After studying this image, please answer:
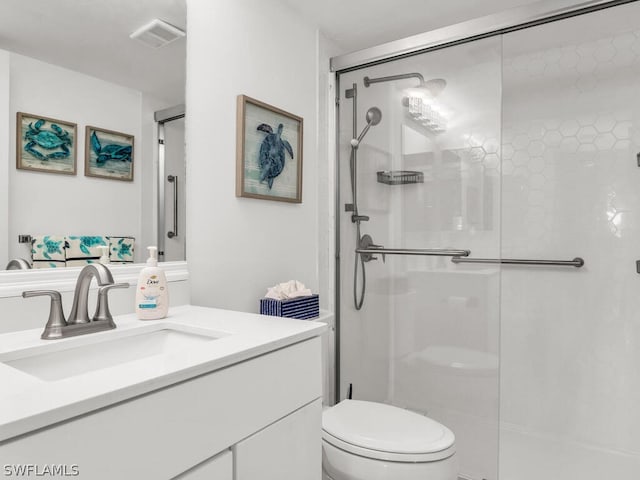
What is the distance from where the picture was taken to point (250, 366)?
2.89ft

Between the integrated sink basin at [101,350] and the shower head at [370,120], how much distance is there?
4.62ft

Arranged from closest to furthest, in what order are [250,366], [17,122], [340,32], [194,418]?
[194,418] < [250,366] < [17,122] < [340,32]

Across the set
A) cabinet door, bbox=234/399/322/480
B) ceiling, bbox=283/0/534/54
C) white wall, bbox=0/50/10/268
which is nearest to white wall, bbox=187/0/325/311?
ceiling, bbox=283/0/534/54

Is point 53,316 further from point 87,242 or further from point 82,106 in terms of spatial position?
point 82,106

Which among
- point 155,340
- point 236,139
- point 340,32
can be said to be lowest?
point 155,340

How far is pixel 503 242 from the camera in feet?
7.47

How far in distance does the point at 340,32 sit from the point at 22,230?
1.78 metres

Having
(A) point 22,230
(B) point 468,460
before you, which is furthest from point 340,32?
(B) point 468,460

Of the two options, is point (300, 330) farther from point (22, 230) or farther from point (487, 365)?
point (487, 365)

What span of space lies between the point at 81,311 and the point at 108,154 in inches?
19.1

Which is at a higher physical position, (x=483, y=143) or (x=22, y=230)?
(x=483, y=143)

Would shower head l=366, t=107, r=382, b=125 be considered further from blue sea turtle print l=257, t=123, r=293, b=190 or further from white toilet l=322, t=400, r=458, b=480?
white toilet l=322, t=400, r=458, b=480

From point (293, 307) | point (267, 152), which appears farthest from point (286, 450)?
point (267, 152)

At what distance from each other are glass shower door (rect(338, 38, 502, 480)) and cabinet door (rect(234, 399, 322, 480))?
1069 mm
